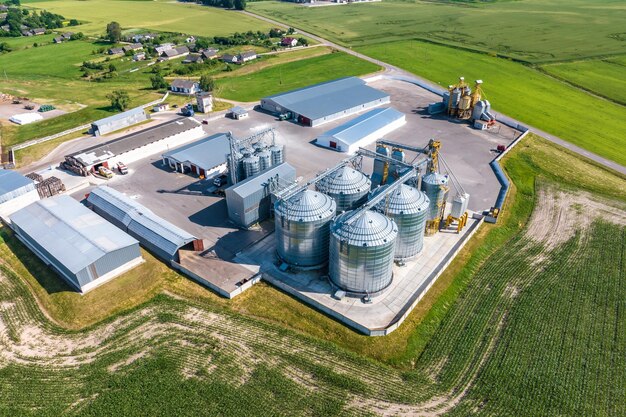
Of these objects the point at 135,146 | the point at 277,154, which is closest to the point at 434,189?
the point at 277,154

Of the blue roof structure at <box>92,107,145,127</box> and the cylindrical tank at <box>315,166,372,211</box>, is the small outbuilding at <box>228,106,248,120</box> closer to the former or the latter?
the blue roof structure at <box>92,107,145,127</box>

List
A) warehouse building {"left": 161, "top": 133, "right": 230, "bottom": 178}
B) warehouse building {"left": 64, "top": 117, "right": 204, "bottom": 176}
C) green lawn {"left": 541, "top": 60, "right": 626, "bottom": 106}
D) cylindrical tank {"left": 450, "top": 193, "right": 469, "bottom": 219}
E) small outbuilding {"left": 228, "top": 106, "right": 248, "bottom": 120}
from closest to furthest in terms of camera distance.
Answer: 1. cylindrical tank {"left": 450, "top": 193, "right": 469, "bottom": 219}
2. warehouse building {"left": 161, "top": 133, "right": 230, "bottom": 178}
3. warehouse building {"left": 64, "top": 117, "right": 204, "bottom": 176}
4. small outbuilding {"left": 228, "top": 106, "right": 248, "bottom": 120}
5. green lawn {"left": 541, "top": 60, "right": 626, "bottom": 106}

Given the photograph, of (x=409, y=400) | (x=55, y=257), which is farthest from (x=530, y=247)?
(x=55, y=257)

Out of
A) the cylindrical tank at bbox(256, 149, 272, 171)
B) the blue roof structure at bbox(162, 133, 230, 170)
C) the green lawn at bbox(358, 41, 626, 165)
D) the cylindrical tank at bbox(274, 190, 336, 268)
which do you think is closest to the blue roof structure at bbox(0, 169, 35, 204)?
the blue roof structure at bbox(162, 133, 230, 170)

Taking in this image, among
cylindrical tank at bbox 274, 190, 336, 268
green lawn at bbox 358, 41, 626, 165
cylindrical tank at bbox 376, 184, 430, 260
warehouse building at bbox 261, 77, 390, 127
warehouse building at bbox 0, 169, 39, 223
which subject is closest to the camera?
cylindrical tank at bbox 274, 190, 336, 268

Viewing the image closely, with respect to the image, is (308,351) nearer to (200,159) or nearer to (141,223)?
(141,223)

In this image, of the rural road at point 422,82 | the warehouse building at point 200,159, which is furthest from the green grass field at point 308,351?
the rural road at point 422,82
